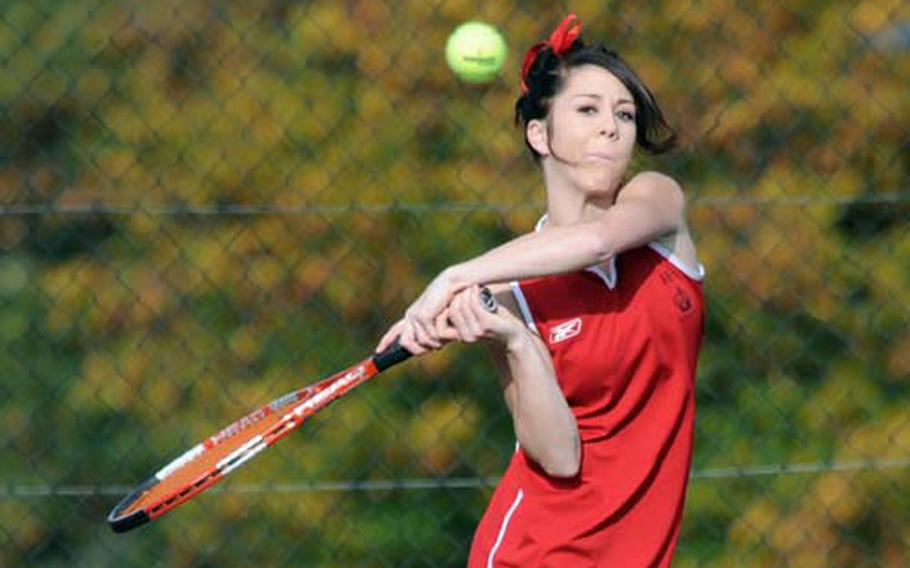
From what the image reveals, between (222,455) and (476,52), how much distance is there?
127cm

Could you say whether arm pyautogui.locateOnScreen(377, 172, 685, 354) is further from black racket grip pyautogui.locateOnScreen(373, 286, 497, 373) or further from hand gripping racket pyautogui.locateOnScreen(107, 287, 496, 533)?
hand gripping racket pyautogui.locateOnScreen(107, 287, 496, 533)

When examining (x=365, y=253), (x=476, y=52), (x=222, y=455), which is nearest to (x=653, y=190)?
(x=222, y=455)

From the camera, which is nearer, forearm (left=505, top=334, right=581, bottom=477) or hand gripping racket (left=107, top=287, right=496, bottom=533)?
forearm (left=505, top=334, right=581, bottom=477)

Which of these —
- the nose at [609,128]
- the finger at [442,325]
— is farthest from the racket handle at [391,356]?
the nose at [609,128]

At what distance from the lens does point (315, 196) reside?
4973 mm

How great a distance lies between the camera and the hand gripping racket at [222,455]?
3.88m

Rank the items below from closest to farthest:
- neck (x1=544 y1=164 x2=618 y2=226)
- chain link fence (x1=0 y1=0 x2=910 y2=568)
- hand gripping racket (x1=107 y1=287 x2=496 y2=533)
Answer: neck (x1=544 y1=164 x2=618 y2=226), hand gripping racket (x1=107 y1=287 x2=496 y2=533), chain link fence (x1=0 y1=0 x2=910 y2=568)

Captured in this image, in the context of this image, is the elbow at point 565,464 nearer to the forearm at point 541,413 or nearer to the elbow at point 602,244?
the forearm at point 541,413

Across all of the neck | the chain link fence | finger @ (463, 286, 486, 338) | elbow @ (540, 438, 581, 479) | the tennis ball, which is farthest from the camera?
the chain link fence

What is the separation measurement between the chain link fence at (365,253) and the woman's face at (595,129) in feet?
4.21

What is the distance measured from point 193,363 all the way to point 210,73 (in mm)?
707

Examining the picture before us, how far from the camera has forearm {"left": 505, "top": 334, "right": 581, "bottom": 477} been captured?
11.4 feet

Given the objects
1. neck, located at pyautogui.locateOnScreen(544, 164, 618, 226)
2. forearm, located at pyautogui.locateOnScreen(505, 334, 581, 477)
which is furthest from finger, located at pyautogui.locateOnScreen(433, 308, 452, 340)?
neck, located at pyautogui.locateOnScreen(544, 164, 618, 226)

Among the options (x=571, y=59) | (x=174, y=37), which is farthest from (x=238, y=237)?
(x=571, y=59)
